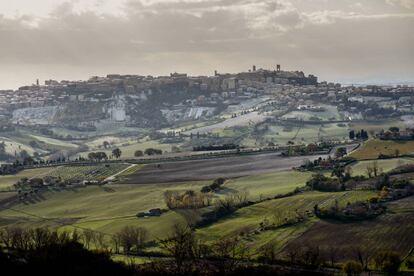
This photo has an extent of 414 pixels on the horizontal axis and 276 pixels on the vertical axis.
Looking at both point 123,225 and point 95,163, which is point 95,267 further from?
point 95,163

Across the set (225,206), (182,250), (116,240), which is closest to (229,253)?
(182,250)

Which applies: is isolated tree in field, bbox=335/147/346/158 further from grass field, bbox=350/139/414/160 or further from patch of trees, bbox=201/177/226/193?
patch of trees, bbox=201/177/226/193

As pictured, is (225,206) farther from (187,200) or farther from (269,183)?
(269,183)

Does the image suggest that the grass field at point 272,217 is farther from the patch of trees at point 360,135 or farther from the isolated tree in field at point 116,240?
the patch of trees at point 360,135

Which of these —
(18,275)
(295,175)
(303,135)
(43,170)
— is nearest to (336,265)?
(18,275)

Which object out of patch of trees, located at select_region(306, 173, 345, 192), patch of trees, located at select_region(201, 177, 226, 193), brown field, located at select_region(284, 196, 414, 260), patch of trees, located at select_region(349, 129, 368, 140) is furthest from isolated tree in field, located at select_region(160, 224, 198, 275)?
patch of trees, located at select_region(349, 129, 368, 140)

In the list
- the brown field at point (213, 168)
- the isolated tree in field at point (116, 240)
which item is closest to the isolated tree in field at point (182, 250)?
the isolated tree in field at point (116, 240)
